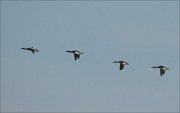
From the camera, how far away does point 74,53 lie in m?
130

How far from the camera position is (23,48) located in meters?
127

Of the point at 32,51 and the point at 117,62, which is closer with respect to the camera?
the point at 32,51

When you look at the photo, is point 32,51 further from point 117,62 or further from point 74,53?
point 117,62

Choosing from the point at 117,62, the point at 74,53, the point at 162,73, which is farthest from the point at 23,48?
the point at 162,73

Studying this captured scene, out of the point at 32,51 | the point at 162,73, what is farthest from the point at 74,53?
the point at 162,73

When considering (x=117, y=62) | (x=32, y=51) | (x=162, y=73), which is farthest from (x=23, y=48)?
(x=162, y=73)

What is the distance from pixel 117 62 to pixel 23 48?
25277 mm

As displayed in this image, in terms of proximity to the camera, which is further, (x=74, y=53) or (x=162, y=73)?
(x=162, y=73)

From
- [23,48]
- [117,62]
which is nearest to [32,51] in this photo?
[23,48]

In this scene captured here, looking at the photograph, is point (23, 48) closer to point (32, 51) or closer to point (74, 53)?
point (32, 51)

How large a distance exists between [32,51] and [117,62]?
23.5 metres

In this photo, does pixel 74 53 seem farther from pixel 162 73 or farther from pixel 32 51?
pixel 162 73

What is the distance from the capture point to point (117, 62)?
139000mm

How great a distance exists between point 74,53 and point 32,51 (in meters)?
9.98
